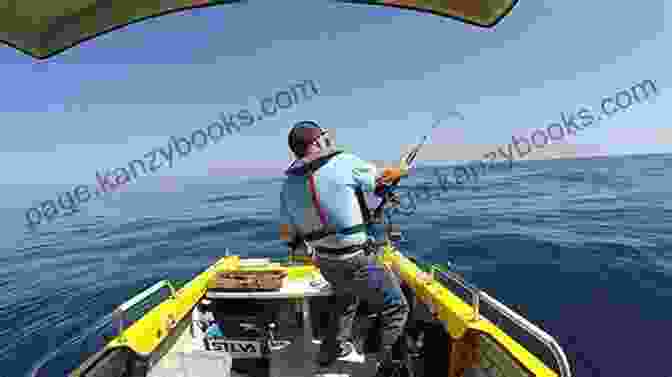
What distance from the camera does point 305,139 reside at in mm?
2775

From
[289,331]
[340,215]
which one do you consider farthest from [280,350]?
[340,215]

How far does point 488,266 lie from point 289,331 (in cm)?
662

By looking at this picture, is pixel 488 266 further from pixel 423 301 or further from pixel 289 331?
pixel 289 331

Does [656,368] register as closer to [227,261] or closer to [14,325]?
[227,261]

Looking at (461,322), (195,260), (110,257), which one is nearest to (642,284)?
(461,322)

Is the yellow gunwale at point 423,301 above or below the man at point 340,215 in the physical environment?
below

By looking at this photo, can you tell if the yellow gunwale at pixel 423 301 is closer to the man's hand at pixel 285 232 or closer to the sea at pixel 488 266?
the sea at pixel 488 266

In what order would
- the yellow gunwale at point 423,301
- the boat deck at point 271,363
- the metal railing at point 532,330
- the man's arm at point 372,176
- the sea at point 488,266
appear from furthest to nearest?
1. the sea at point 488,266
2. the boat deck at point 271,363
3. the man's arm at point 372,176
4. the yellow gunwale at point 423,301
5. the metal railing at point 532,330

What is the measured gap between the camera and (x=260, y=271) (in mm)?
4816

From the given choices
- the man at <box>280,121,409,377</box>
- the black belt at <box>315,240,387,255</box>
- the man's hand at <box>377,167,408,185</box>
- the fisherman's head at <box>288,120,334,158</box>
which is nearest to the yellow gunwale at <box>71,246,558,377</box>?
the man at <box>280,121,409,377</box>

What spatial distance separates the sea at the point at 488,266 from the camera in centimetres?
569

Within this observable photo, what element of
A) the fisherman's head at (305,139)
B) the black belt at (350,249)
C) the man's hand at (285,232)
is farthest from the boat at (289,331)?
the fisherman's head at (305,139)

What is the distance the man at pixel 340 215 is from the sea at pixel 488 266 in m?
1.72

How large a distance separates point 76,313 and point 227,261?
18.1 feet
